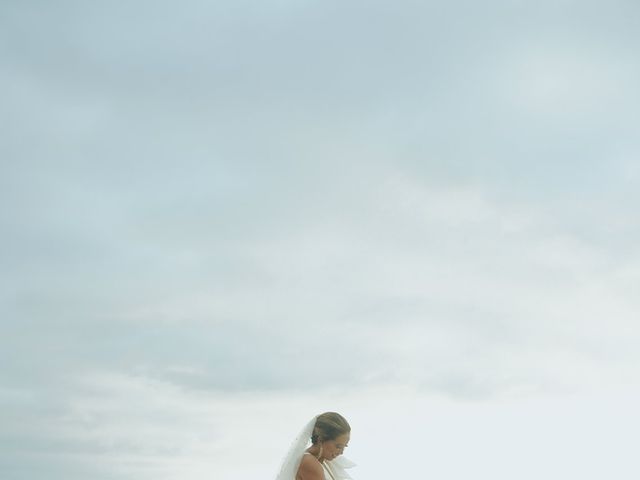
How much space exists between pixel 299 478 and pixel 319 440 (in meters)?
0.76

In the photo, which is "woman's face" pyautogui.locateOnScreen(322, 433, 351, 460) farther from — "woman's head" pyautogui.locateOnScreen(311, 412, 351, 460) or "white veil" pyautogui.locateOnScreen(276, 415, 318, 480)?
"white veil" pyautogui.locateOnScreen(276, 415, 318, 480)

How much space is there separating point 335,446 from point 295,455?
0.76 meters

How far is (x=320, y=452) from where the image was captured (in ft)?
54.9

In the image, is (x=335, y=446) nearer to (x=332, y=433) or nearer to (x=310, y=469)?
Result: (x=332, y=433)

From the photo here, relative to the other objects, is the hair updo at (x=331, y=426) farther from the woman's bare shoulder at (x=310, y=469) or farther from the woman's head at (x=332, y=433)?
the woman's bare shoulder at (x=310, y=469)

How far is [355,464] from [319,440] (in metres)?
0.89

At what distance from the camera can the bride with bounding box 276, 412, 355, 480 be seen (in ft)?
54.1

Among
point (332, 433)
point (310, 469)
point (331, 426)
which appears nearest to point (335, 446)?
point (332, 433)

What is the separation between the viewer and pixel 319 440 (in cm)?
1669

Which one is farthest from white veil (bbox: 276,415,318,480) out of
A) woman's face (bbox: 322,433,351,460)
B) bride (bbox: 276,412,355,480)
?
woman's face (bbox: 322,433,351,460)

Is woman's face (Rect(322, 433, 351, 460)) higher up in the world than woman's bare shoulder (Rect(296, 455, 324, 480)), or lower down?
higher up

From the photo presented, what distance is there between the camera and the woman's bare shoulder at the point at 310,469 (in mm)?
16625

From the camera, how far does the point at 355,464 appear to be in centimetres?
1711

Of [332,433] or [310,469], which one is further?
[310,469]
